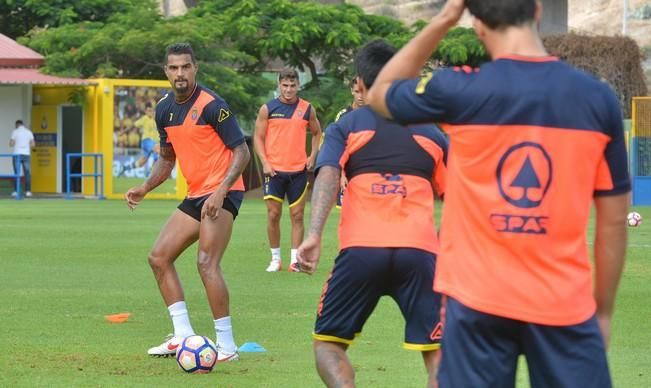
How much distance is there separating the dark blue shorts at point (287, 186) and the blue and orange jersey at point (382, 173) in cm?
1021

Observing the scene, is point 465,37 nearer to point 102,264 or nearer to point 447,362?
point 102,264

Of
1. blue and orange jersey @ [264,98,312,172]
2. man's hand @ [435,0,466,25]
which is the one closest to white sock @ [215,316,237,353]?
man's hand @ [435,0,466,25]

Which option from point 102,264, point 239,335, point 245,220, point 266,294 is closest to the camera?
point 239,335

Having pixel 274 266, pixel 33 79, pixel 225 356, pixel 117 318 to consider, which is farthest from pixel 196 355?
pixel 33 79

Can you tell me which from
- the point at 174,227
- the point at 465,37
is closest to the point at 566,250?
the point at 174,227

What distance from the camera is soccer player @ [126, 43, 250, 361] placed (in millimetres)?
10242

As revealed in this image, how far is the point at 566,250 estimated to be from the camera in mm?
4883

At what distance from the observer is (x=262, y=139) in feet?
60.4

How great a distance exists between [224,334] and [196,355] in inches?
27.4

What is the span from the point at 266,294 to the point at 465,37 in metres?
27.0

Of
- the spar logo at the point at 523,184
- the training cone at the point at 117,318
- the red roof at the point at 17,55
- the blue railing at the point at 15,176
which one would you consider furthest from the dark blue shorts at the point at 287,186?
the red roof at the point at 17,55

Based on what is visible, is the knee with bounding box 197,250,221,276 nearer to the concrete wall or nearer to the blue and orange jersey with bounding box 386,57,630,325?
the blue and orange jersey with bounding box 386,57,630,325

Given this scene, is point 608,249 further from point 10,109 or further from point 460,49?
point 10,109

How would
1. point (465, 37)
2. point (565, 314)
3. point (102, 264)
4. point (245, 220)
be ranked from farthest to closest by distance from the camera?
point (465, 37)
point (245, 220)
point (102, 264)
point (565, 314)
